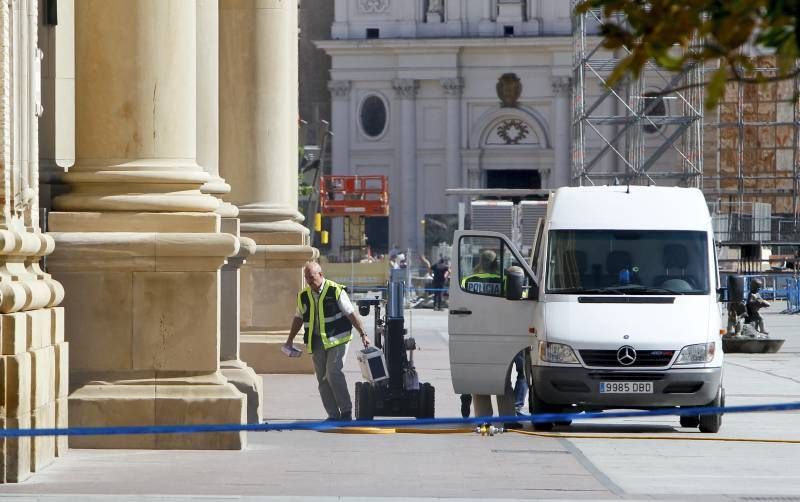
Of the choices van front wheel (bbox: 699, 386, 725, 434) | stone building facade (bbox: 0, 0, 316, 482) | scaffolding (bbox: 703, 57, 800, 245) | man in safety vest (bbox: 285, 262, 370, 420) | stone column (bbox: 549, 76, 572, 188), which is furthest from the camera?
stone column (bbox: 549, 76, 572, 188)

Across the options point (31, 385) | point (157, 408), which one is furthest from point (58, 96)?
point (31, 385)

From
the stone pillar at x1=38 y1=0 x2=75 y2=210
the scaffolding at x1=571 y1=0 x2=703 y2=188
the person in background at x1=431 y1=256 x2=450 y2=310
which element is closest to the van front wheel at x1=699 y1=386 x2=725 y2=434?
the stone pillar at x1=38 y1=0 x2=75 y2=210

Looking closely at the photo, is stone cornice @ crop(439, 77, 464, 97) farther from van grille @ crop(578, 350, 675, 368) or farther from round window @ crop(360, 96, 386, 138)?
van grille @ crop(578, 350, 675, 368)

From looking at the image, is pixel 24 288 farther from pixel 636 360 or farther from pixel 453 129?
pixel 453 129

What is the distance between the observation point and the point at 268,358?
73.3 feet

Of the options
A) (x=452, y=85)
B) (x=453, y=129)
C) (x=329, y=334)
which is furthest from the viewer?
(x=452, y=85)

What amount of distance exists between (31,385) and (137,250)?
2234 mm

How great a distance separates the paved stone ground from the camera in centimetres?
1056

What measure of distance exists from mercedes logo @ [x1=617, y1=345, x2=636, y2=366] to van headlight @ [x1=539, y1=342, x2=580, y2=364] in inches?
14.5

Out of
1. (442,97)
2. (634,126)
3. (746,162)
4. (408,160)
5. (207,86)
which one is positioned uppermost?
(442,97)

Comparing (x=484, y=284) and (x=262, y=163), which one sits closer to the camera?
(x=484, y=284)

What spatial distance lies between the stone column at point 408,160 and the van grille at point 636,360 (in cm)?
6667

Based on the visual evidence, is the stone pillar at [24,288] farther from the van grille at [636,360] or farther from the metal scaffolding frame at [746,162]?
the metal scaffolding frame at [746,162]

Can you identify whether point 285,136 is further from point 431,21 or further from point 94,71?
point 431,21
